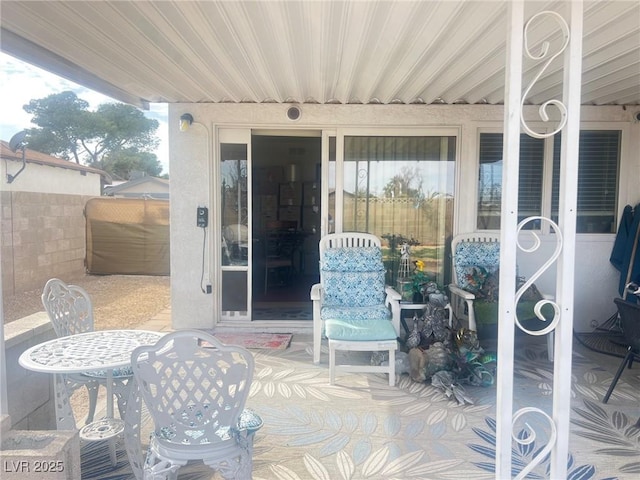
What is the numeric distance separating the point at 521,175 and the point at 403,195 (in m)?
1.37

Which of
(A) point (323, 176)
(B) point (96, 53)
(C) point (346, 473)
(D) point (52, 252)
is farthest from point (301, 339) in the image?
(D) point (52, 252)

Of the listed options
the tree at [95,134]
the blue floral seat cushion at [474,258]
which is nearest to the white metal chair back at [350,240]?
the blue floral seat cushion at [474,258]

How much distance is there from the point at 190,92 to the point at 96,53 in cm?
116

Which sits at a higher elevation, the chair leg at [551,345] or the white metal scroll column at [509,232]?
the white metal scroll column at [509,232]

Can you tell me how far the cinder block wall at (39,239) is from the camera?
6.36 metres

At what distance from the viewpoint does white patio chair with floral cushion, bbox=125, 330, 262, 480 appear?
1.76 metres

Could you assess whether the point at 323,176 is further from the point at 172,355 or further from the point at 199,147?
the point at 172,355

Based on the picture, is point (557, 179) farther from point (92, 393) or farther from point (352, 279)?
point (92, 393)

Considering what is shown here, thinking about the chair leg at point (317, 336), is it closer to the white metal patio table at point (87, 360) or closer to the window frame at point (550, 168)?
the white metal patio table at point (87, 360)

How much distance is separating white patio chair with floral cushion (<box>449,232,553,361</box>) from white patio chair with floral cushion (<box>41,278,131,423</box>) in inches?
118

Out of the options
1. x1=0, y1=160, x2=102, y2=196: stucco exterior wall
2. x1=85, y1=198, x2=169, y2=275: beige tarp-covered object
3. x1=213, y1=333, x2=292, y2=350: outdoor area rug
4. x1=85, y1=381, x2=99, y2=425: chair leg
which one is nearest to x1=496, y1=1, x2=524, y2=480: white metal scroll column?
x1=85, y1=381, x2=99, y2=425: chair leg

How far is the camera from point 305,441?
2613mm

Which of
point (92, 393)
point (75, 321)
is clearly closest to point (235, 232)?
point (75, 321)

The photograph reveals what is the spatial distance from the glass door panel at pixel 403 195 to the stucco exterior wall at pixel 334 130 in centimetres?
16
